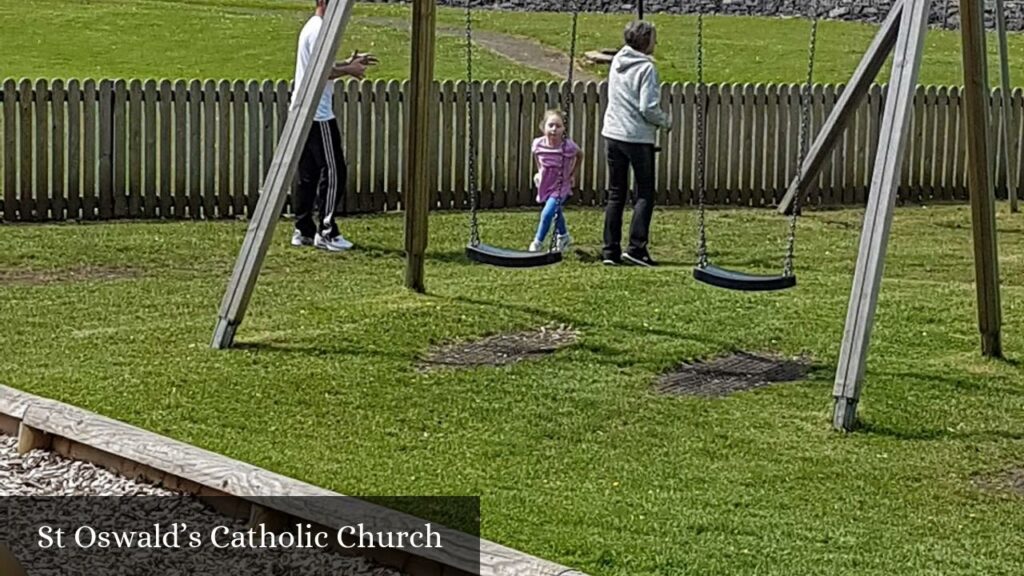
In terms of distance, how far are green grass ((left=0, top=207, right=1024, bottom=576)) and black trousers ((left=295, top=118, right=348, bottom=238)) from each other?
42 centimetres

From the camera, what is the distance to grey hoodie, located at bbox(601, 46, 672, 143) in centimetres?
1228

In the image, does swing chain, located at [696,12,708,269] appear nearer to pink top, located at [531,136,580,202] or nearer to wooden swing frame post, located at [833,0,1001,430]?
pink top, located at [531,136,580,202]

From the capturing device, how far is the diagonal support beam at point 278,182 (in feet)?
30.1

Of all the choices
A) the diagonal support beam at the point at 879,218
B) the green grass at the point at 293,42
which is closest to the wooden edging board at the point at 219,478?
the diagonal support beam at the point at 879,218

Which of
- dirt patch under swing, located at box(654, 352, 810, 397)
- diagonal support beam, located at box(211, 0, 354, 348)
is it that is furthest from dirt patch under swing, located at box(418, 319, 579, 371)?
diagonal support beam, located at box(211, 0, 354, 348)

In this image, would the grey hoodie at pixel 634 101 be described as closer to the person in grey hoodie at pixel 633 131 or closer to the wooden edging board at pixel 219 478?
the person in grey hoodie at pixel 633 131

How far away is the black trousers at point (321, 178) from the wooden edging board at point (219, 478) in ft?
19.4

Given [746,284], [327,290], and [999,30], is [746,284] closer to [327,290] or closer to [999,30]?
[327,290]

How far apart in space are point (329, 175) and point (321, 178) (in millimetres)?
251

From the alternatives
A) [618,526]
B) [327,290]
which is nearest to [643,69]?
[327,290]

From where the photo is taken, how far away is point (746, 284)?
8797 millimetres

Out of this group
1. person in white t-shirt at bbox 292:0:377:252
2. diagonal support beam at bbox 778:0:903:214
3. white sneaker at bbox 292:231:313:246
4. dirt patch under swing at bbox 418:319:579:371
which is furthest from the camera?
diagonal support beam at bbox 778:0:903:214

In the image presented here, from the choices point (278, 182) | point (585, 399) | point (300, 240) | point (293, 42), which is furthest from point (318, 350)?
point (293, 42)

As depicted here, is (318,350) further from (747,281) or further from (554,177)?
(554,177)
